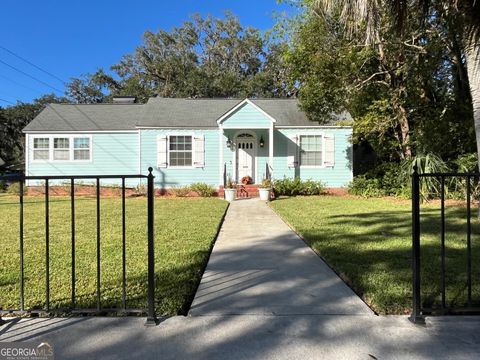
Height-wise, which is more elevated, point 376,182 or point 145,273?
point 376,182

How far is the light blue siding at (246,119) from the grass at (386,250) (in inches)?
251

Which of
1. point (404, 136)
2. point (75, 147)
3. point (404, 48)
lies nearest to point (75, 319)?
point (404, 48)

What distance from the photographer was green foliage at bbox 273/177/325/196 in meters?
17.3

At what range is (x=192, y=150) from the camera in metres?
18.7

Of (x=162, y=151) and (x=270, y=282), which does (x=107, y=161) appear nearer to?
(x=162, y=151)

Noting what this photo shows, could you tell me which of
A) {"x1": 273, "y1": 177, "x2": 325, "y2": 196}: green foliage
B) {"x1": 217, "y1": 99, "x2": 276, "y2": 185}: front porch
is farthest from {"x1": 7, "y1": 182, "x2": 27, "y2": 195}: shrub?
{"x1": 273, "y1": 177, "x2": 325, "y2": 196}: green foliage

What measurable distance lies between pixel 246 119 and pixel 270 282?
13.2 m

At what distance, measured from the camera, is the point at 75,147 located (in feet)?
63.9

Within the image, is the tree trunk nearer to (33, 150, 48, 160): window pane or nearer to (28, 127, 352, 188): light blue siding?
(28, 127, 352, 188): light blue siding

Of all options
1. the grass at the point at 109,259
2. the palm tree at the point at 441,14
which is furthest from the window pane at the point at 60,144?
the palm tree at the point at 441,14

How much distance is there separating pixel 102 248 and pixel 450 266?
545 cm

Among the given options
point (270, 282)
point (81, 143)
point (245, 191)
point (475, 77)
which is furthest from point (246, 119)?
point (270, 282)

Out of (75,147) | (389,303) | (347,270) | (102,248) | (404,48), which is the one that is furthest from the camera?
(75,147)

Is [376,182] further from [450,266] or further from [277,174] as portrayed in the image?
[450,266]
